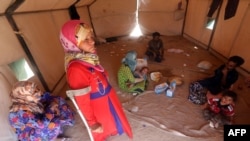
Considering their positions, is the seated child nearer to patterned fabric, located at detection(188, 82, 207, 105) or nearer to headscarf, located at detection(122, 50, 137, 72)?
headscarf, located at detection(122, 50, 137, 72)

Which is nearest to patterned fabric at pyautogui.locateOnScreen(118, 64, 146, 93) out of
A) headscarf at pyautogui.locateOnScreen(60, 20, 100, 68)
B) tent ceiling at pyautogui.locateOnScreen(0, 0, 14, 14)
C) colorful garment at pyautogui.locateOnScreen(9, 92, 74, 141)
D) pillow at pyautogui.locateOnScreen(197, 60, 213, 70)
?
colorful garment at pyautogui.locateOnScreen(9, 92, 74, 141)

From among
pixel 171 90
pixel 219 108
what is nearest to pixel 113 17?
pixel 171 90

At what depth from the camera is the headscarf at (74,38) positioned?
981 mm

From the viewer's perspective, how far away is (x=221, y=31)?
2832mm

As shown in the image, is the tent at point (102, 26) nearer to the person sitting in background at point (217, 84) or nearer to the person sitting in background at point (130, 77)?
the person sitting in background at point (217, 84)

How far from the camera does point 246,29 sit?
230cm

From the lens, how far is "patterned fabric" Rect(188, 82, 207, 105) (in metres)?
1.97

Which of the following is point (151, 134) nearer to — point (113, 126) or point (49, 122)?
point (113, 126)

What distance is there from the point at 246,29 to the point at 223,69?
0.80m

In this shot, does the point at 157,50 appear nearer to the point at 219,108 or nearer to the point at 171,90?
the point at 171,90

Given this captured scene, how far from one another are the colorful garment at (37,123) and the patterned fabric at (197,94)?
4.79ft

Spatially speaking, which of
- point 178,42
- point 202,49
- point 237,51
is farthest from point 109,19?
point 237,51

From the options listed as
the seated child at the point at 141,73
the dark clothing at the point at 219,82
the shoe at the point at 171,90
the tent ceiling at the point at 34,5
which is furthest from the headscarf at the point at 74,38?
the dark clothing at the point at 219,82

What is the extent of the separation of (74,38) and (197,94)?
5.42 ft
